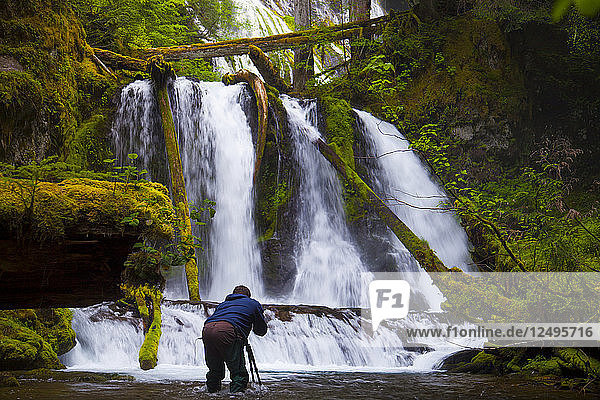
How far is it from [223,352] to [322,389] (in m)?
1.16

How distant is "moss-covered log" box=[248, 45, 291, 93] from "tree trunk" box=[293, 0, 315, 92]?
1.09 metres

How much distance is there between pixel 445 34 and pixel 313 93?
4.54 metres

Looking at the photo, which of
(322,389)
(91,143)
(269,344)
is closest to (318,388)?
(322,389)

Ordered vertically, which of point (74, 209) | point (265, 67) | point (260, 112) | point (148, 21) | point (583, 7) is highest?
point (148, 21)

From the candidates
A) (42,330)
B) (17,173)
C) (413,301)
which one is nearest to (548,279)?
(413,301)

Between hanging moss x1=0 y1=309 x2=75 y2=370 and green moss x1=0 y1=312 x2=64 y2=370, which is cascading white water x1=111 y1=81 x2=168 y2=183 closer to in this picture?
hanging moss x1=0 y1=309 x2=75 y2=370

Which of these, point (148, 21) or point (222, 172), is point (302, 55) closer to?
point (148, 21)

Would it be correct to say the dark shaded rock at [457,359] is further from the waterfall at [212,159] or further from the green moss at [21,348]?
the waterfall at [212,159]

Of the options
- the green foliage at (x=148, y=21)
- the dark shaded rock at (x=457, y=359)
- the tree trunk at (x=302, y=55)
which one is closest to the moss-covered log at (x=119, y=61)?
the green foliage at (x=148, y=21)

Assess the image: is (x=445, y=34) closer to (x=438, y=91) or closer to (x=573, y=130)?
(x=438, y=91)

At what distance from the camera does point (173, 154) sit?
1013cm

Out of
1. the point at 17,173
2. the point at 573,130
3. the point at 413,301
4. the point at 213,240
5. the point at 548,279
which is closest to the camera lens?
the point at 17,173

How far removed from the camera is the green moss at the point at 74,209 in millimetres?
2684

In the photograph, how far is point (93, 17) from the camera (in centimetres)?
1296
